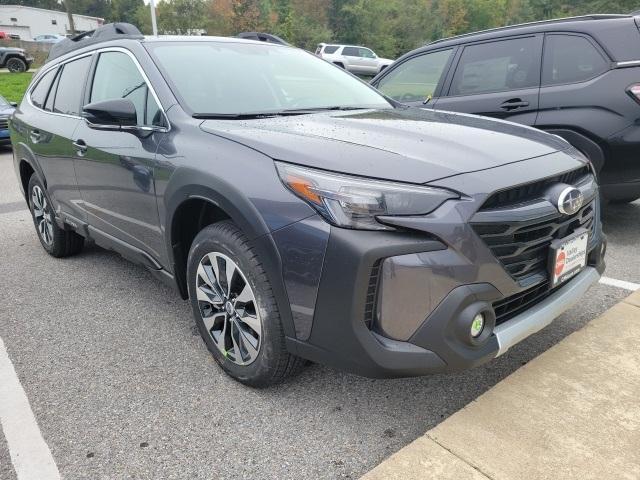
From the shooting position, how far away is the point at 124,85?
3.16 m

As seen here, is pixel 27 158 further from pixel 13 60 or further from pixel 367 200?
pixel 13 60

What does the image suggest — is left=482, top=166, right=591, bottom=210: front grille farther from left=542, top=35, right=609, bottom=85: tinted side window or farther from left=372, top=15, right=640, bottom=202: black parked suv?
left=542, top=35, right=609, bottom=85: tinted side window

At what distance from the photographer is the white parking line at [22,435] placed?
6.70ft

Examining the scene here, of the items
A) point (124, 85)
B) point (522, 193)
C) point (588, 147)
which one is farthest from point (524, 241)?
point (588, 147)

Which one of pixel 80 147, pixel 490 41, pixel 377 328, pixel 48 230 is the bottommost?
pixel 48 230

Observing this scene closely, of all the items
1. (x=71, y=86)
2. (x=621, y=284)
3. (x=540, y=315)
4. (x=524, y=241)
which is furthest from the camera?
(x=71, y=86)

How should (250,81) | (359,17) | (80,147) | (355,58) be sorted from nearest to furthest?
(250,81) → (80,147) → (355,58) → (359,17)

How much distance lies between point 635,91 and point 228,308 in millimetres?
3484

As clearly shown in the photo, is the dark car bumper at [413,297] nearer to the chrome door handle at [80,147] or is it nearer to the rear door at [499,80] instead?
the chrome door handle at [80,147]

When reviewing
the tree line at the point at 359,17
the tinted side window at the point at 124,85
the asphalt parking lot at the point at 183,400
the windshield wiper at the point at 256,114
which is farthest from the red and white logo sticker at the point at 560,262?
the tree line at the point at 359,17

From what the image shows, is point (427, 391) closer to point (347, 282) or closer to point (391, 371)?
point (391, 371)

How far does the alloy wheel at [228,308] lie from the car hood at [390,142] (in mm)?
575

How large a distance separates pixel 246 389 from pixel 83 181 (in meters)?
1.89

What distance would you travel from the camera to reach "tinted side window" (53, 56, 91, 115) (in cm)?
373
